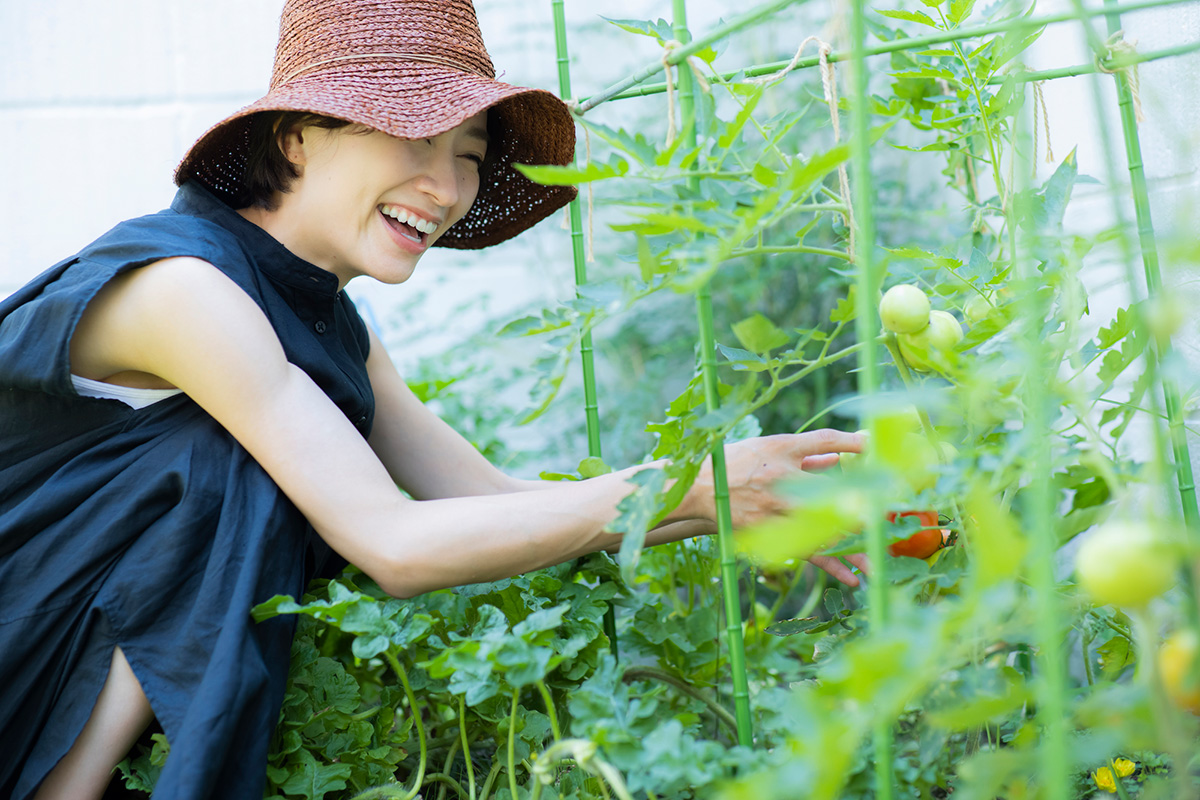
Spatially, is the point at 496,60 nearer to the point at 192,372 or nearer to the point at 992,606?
the point at 192,372

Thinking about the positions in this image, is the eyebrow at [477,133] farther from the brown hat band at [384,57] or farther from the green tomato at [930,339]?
the green tomato at [930,339]

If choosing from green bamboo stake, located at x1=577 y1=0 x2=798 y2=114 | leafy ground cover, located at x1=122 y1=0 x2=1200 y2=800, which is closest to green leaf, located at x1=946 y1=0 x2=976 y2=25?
leafy ground cover, located at x1=122 y1=0 x2=1200 y2=800

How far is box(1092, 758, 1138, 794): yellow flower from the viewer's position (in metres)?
0.79

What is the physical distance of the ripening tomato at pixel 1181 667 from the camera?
366 millimetres

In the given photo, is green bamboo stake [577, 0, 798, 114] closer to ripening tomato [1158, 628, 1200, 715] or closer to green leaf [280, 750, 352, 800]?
ripening tomato [1158, 628, 1200, 715]

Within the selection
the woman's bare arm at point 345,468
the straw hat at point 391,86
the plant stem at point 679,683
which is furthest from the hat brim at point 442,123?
the plant stem at point 679,683

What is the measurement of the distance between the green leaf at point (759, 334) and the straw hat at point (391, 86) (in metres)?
0.41

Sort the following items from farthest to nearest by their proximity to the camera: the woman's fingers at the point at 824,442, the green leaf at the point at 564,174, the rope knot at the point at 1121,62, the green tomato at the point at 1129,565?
the woman's fingers at the point at 824,442, the rope knot at the point at 1121,62, the green leaf at the point at 564,174, the green tomato at the point at 1129,565

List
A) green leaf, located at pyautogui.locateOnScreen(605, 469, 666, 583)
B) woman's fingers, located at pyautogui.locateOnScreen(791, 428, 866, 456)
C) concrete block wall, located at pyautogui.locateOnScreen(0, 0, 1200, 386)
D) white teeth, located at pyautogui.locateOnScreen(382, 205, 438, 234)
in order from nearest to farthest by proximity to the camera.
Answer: green leaf, located at pyautogui.locateOnScreen(605, 469, 666, 583) < woman's fingers, located at pyautogui.locateOnScreen(791, 428, 866, 456) < white teeth, located at pyautogui.locateOnScreen(382, 205, 438, 234) < concrete block wall, located at pyautogui.locateOnScreen(0, 0, 1200, 386)

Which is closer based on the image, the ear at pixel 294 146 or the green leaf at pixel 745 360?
the green leaf at pixel 745 360

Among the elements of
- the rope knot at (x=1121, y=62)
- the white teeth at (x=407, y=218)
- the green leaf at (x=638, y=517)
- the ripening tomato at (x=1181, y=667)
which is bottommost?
the ripening tomato at (x=1181, y=667)

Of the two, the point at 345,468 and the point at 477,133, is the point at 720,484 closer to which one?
the point at 345,468

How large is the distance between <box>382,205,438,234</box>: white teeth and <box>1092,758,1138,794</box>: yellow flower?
33.1 inches

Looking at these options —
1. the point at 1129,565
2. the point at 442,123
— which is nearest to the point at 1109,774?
the point at 1129,565
